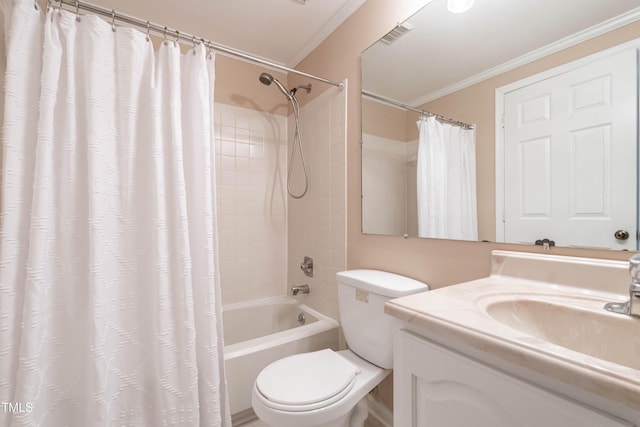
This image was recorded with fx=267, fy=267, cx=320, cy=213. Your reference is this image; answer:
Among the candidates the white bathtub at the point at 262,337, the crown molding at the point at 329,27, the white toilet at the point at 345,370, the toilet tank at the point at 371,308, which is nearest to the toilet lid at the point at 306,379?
the white toilet at the point at 345,370

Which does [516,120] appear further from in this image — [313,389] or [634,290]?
[313,389]

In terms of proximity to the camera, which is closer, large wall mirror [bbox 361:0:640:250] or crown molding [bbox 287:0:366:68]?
large wall mirror [bbox 361:0:640:250]

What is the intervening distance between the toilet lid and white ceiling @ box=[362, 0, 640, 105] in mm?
1238

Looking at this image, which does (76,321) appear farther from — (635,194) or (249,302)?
(635,194)

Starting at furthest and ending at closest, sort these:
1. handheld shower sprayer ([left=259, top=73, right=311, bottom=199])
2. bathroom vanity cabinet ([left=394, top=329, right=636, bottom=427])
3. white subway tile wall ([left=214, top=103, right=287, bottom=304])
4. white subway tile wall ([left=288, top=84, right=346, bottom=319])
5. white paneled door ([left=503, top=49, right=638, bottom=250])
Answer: white subway tile wall ([left=214, top=103, right=287, bottom=304]) < handheld shower sprayer ([left=259, top=73, right=311, bottom=199]) < white subway tile wall ([left=288, top=84, right=346, bottom=319]) < white paneled door ([left=503, top=49, right=638, bottom=250]) < bathroom vanity cabinet ([left=394, top=329, right=636, bottom=427])

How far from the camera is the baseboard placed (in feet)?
4.46

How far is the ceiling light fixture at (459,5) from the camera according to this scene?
3.51ft

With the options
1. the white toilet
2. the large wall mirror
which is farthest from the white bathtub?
the large wall mirror

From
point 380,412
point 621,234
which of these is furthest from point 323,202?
point 621,234

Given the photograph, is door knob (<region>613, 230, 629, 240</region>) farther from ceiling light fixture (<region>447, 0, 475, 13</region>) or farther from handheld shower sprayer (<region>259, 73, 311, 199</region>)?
handheld shower sprayer (<region>259, 73, 311, 199</region>)

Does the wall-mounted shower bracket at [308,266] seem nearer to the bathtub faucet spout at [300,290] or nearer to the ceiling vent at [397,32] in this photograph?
the bathtub faucet spout at [300,290]

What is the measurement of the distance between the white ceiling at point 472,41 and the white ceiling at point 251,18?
0.48 meters

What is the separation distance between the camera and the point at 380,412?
141 cm

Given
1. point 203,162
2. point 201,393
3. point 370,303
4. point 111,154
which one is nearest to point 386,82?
point 203,162
